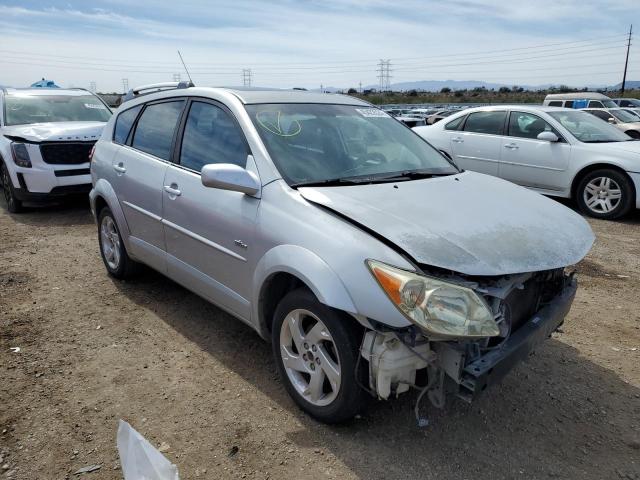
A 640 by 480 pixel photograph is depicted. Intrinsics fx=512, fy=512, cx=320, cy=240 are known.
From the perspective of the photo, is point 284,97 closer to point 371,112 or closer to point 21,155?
point 371,112

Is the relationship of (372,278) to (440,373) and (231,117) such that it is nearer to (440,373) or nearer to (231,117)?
(440,373)

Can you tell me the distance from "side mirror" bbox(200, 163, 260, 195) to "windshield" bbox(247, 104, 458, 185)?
0.20 metres

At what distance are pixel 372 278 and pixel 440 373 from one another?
1.77 feet

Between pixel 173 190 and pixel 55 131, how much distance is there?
5167mm

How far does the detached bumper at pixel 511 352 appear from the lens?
2258mm

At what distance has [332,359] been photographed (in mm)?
2621

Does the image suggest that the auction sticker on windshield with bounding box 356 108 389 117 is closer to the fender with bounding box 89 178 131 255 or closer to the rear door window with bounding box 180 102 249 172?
the rear door window with bounding box 180 102 249 172

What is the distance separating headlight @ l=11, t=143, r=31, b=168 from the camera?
24.5 ft

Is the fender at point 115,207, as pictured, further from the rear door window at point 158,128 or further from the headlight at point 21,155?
the headlight at point 21,155

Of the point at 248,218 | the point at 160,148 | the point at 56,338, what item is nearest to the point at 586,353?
the point at 248,218

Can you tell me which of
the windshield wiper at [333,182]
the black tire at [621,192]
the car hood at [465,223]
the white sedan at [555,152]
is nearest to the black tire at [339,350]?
the car hood at [465,223]

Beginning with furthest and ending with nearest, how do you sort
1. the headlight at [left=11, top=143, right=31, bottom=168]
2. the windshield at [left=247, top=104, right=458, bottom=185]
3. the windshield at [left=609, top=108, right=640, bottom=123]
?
the windshield at [left=609, top=108, right=640, bottom=123] → the headlight at [left=11, top=143, right=31, bottom=168] → the windshield at [left=247, top=104, right=458, bottom=185]

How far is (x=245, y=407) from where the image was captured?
9.68 feet

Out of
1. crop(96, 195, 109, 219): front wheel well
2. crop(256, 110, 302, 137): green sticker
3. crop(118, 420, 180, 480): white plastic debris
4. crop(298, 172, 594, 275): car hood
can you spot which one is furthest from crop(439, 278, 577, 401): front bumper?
crop(96, 195, 109, 219): front wheel well
